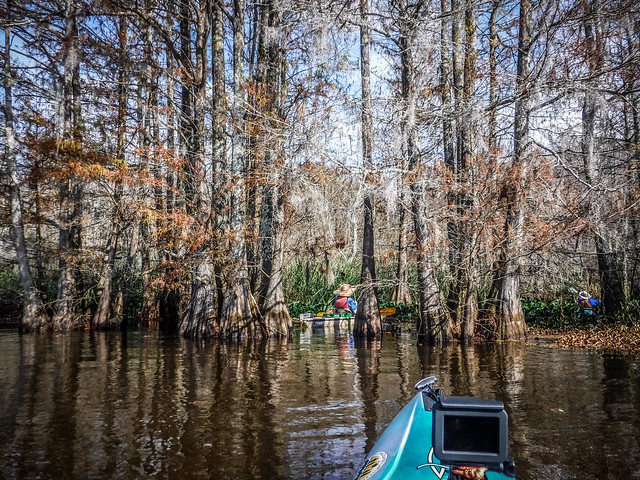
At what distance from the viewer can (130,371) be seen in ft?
32.3

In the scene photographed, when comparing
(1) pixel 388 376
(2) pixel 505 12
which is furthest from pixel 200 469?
(2) pixel 505 12

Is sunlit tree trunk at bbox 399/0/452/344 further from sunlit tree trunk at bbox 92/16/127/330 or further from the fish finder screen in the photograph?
the fish finder screen

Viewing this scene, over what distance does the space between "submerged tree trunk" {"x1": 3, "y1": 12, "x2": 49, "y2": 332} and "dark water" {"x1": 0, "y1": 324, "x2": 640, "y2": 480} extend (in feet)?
17.0

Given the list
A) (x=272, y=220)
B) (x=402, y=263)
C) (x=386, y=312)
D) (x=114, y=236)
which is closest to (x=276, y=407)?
(x=272, y=220)

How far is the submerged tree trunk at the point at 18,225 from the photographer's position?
17172 mm

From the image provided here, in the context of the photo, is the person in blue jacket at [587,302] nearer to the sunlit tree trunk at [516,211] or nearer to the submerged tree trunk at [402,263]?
the sunlit tree trunk at [516,211]

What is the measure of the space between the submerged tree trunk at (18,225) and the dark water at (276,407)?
5.17 metres

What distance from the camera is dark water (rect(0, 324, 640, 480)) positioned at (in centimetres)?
482

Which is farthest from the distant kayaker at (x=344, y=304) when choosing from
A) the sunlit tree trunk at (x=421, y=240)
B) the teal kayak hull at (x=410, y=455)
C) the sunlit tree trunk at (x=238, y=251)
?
the teal kayak hull at (x=410, y=455)

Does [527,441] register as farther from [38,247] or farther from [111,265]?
[38,247]

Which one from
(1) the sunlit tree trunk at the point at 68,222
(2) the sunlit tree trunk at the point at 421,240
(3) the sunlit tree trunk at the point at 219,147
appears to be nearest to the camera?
(2) the sunlit tree trunk at the point at 421,240

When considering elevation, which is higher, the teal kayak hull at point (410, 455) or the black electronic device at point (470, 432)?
the black electronic device at point (470, 432)

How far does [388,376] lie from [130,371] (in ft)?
14.6

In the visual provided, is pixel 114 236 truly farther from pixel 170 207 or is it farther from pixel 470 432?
pixel 470 432
